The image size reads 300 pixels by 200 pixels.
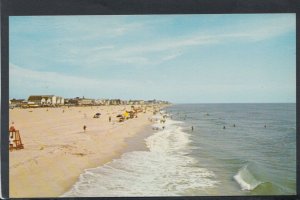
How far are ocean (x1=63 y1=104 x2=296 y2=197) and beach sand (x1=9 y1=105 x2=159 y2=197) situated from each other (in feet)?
0.42

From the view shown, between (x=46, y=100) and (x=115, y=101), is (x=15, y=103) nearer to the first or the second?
(x=46, y=100)

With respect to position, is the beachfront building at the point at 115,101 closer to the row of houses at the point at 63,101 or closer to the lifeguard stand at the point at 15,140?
the row of houses at the point at 63,101

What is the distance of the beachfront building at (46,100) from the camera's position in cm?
434

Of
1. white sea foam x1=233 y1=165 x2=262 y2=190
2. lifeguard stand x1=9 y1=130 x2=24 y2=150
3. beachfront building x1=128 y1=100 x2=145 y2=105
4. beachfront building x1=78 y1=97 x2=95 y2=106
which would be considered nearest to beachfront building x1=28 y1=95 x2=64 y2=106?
beachfront building x1=78 y1=97 x2=95 y2=106

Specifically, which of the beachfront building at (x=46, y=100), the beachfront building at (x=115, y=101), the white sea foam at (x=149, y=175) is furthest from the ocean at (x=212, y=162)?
the beachfront building at (x=46, y=100)

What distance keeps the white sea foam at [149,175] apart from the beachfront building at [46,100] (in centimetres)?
80

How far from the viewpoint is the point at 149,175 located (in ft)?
14.3

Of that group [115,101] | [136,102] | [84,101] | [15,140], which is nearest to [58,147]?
[15,140]

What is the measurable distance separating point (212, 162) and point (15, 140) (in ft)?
6.78

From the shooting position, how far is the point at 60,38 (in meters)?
4.34

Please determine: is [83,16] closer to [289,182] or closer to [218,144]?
[218,144]

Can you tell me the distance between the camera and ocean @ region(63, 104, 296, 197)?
4.30 metres

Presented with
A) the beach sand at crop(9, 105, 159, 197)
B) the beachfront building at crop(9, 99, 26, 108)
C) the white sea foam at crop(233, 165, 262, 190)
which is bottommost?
the white sea foam at crop(233, 165, 262, 190)

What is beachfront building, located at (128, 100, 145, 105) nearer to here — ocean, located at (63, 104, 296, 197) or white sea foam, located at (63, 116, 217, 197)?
ocean, located at (63, 104, 296, 197)
